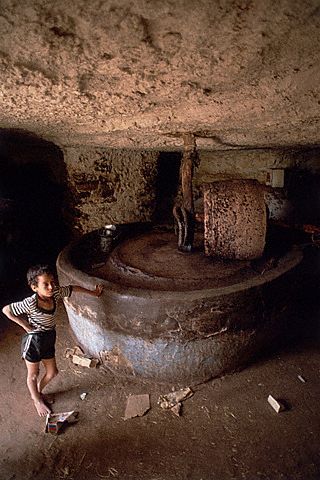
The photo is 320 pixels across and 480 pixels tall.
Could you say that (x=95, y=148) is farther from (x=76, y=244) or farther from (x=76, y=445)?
(x=76, y=445)

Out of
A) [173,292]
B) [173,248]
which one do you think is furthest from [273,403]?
[173,248]

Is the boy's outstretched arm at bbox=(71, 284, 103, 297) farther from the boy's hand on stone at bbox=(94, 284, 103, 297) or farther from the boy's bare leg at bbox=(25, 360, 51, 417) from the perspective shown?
the boy's bare leg at bbox=(25, 360, 51, 417)

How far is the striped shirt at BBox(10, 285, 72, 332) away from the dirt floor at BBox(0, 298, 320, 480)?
65cm

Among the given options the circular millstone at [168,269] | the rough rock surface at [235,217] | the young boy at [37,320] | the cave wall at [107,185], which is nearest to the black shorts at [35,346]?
the young boy at [37,320]

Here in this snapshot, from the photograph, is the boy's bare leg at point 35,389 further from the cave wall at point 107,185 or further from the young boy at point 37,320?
the cave wall at point 107,185

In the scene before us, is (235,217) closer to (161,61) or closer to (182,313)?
Answer: (182,313)

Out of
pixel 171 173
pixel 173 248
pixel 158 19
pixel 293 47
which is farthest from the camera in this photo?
pixel 171 173

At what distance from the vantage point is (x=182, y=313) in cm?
257

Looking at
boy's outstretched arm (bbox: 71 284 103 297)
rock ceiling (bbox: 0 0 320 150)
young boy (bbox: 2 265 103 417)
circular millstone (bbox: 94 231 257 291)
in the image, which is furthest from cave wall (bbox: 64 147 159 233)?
young boy (bbox: 2 265 103 417)

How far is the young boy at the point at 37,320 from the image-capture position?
2.45 m

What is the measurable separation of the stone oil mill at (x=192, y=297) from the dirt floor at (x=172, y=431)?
0.21 metres

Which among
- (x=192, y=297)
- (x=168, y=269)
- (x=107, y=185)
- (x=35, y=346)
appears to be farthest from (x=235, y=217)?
(x=107, y=185)

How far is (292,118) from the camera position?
249 cm

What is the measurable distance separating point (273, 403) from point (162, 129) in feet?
8.06
